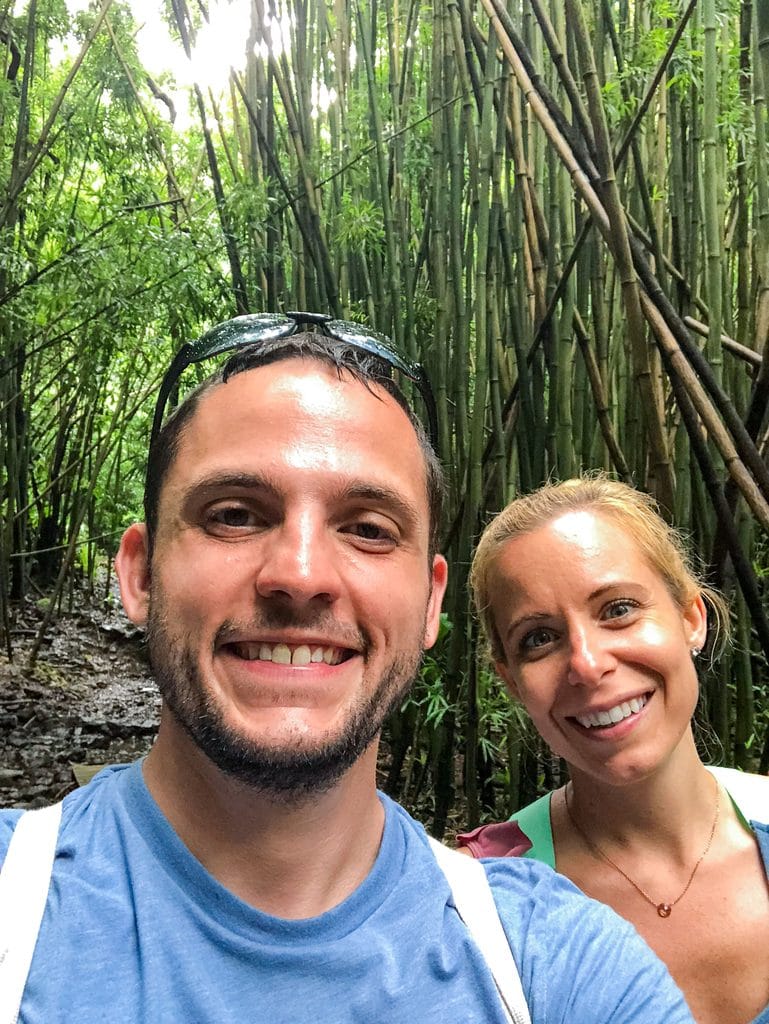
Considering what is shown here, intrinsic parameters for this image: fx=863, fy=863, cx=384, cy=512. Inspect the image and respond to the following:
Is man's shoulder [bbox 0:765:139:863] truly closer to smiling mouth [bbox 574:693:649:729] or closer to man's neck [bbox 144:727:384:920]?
man's neck [bbox 144:727:384:920]

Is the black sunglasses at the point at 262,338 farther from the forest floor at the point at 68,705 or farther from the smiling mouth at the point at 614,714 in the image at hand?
the forest floor at the point at 68,705

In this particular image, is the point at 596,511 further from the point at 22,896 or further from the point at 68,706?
the point at 68,706

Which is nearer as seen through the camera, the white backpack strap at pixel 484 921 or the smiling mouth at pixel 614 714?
the white backpack strap at pixel 484 921

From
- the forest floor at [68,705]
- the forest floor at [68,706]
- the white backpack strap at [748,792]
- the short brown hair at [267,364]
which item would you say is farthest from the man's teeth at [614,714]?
the forest floor at [68,705]

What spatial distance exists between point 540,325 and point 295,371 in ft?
4.09

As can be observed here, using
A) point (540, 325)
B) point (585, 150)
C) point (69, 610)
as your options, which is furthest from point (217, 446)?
point (69, 610)

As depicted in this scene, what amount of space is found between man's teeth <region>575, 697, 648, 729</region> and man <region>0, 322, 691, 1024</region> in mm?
308

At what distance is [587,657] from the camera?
1.22 metres

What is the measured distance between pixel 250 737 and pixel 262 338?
0.48m

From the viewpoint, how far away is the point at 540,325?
2094 millimetres

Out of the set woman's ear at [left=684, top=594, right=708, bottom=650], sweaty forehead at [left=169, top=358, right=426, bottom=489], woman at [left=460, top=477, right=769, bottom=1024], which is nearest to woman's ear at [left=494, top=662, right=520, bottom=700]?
woman at [left=460, top=477, right=769, bottom=1024]

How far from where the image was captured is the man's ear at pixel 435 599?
105cm

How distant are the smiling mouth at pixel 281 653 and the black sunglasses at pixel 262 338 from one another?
32 centimetres

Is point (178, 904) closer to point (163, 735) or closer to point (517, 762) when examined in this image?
A: point (163, 735)
